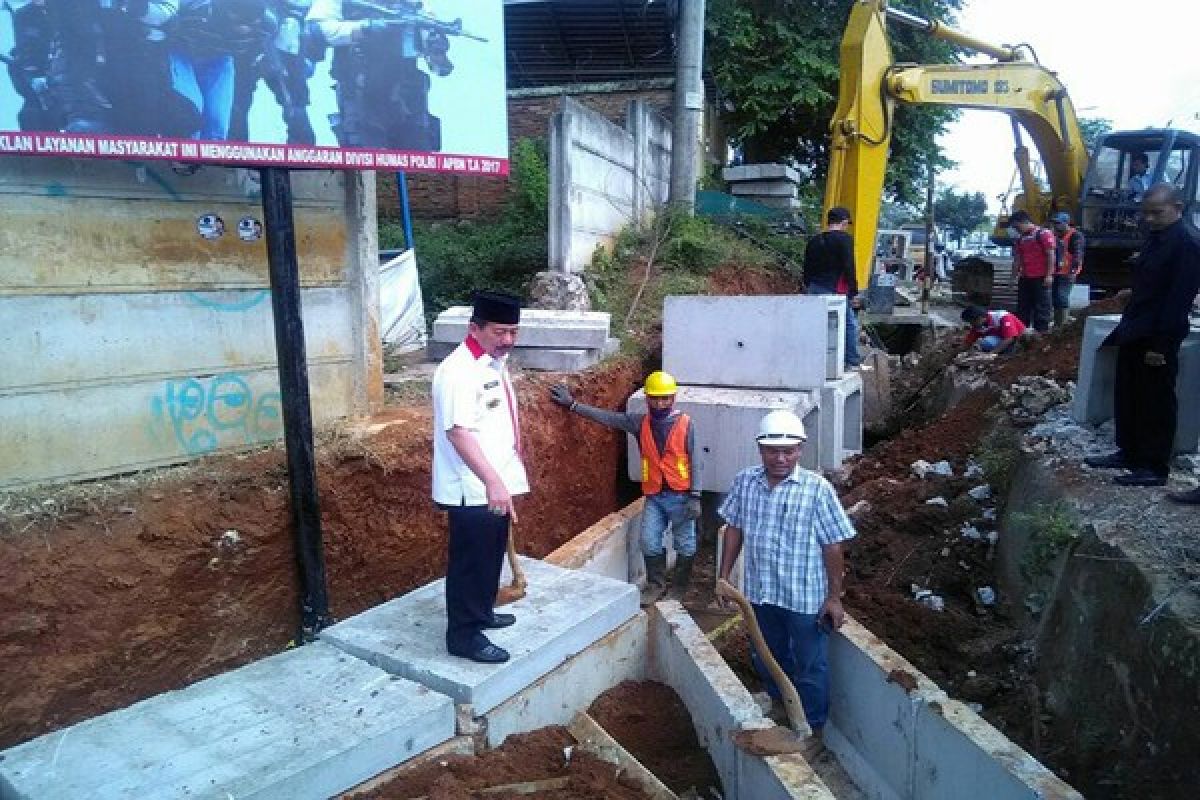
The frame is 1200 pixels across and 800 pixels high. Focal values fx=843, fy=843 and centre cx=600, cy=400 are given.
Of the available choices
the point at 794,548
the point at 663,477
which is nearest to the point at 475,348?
the point at 794,548

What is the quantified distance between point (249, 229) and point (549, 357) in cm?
289

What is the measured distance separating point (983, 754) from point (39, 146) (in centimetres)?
497

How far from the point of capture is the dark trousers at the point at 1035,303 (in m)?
11.1

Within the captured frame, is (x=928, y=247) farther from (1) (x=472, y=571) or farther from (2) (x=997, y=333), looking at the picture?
(1) (x=472, y=571)

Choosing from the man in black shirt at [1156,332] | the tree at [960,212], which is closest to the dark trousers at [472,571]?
the man in black shirt at [1156,332]

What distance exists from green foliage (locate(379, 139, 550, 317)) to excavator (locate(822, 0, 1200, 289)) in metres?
3.64

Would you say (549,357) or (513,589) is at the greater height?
(549,357)

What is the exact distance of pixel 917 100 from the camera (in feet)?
33.4

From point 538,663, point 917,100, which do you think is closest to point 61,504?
point 538,663

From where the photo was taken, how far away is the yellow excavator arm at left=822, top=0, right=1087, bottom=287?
9898 mm

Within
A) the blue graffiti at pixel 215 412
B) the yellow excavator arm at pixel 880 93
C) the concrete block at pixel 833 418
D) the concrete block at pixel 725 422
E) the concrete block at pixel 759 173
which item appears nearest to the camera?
the blue graffiti at pixel 215 412

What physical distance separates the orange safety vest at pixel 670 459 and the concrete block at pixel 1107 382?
2.90 metres

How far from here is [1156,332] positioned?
16.5 feet

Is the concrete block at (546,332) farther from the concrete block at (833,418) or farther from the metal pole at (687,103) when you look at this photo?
the metal pole at (687,103)
